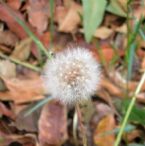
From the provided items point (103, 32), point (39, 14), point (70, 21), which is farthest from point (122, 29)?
point (39, 14)

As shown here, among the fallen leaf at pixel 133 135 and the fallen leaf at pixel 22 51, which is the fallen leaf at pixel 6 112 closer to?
the fallen leaf at pixel 22 51

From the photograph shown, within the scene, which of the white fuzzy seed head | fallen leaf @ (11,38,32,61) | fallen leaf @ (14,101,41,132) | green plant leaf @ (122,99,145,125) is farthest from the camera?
fallen leaf @ (11,38,32,61)

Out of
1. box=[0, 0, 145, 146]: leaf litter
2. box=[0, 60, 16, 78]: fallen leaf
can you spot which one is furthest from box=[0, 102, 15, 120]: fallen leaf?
box=[0, 60, 16, 78]: fallen leaf

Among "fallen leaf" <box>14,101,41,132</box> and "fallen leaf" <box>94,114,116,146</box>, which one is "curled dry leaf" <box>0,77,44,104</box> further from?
"fallen leaf" <box>94,114,116,146</box>

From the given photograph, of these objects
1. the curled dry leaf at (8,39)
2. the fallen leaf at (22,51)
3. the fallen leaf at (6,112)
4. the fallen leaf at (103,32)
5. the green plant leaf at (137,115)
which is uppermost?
the fallen leaf at (103,32)

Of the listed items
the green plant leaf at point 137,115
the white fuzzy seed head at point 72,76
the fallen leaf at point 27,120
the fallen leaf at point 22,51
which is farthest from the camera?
the fallen leaf at point 22,51

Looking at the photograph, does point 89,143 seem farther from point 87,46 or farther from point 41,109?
point 87,46

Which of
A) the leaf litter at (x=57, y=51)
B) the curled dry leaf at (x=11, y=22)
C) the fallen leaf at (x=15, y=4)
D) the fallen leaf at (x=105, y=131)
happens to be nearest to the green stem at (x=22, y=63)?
the leaf litter at (x=57, y=51)
